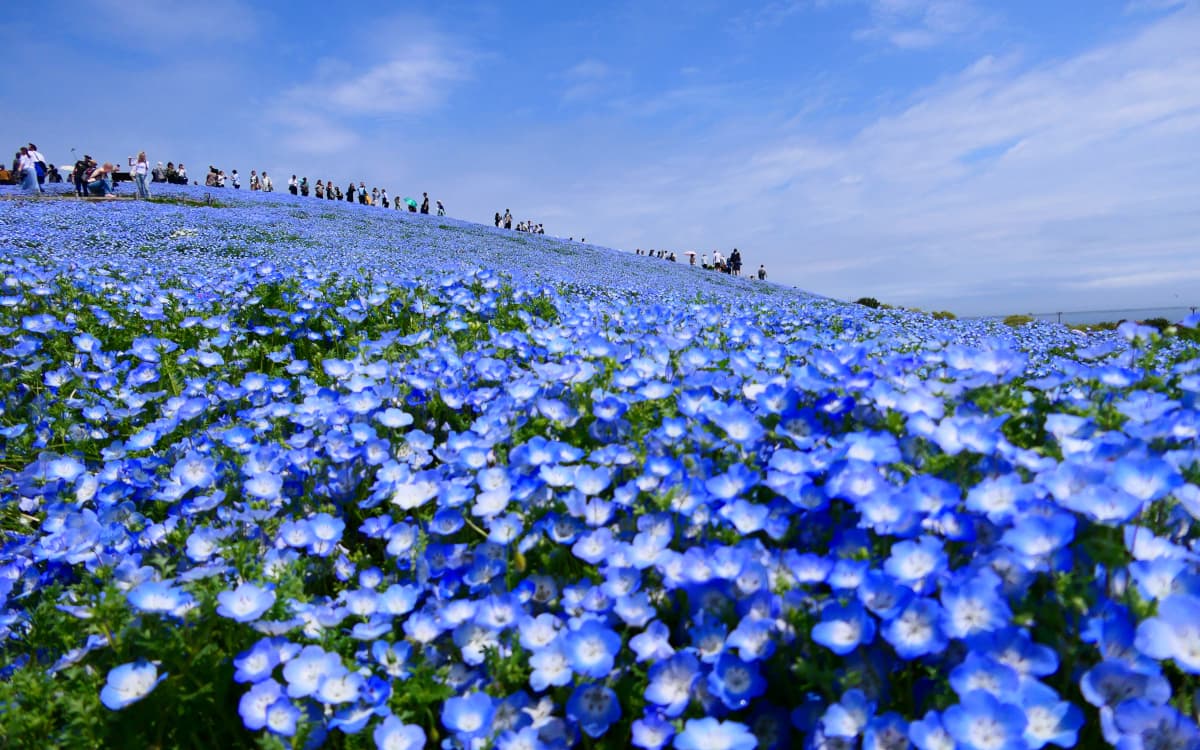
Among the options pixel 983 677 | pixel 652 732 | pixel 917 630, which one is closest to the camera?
pixel 983 677

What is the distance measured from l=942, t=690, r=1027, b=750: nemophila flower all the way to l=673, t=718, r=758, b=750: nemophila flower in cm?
40

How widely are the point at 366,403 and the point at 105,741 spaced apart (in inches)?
61.3

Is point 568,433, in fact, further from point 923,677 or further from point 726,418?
point 923,677

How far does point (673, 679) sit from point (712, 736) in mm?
174

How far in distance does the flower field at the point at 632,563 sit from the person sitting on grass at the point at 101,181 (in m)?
24.7

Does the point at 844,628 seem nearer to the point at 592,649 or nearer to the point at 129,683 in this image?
the point at 592,649

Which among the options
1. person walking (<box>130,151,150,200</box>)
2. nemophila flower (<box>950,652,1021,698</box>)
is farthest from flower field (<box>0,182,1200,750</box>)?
person walking (<box>130,151,150,200</box>)

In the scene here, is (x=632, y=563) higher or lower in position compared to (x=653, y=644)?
higher

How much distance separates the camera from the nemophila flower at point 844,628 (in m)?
1.40

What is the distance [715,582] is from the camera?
5.74 ft

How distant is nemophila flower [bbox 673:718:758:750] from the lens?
144cm

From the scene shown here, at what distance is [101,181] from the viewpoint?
23.4 metres

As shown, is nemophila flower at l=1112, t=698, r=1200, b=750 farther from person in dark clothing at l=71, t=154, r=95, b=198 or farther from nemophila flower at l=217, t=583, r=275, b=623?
person in dark clothing at l=71, t=154, r=95, b=198

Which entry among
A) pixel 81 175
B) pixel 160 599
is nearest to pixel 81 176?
pixel 81 175
